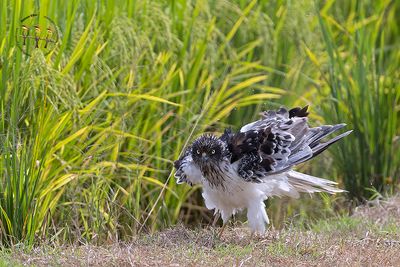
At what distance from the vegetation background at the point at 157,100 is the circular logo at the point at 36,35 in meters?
0.06

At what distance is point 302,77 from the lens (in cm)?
762

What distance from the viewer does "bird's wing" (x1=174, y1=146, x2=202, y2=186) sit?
17.9 feet

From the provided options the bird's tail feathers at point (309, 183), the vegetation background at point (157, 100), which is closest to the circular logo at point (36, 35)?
the vegetation background at point (157, 100)

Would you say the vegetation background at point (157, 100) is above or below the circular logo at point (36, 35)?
below

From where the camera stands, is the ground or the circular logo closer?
the ground

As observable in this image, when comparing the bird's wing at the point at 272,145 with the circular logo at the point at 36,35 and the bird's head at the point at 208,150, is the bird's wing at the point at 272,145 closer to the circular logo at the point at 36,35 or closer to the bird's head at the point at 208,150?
the bird's head at the point at 208,150

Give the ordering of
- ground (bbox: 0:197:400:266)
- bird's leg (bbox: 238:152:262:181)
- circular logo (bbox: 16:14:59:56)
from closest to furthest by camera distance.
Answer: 1. ground (bbox: 0:197:400:266)
2. bird's leg (bbox: 238:152:262:181)
3. circular logo (bbox: 16:14:59:56)

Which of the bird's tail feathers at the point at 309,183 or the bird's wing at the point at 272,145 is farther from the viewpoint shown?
the bird's tail feathers at the point at 309,183

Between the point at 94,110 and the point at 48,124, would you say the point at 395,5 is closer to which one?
the point at 94,110

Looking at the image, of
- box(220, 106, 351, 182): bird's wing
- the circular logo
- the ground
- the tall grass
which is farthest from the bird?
the tall grass

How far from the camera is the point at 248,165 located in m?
5.30

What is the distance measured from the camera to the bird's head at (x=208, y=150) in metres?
5.32

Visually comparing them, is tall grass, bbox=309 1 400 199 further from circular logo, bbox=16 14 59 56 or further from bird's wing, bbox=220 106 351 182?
circular logo, bbox=16 14 59 56

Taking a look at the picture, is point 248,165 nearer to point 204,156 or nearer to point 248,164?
point 248,164
